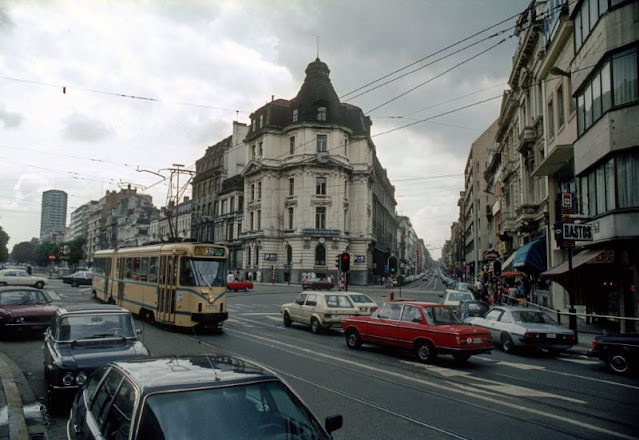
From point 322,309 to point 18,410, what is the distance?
469 inches

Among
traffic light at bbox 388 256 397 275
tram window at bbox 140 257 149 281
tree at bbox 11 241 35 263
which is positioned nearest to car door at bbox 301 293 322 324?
tram window at bbox 140 257 149 281

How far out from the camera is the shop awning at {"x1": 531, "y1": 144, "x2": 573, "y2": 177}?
72.8 feet

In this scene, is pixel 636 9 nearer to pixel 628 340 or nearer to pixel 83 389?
pixel 628 340

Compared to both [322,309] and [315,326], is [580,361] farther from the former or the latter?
[315,326]

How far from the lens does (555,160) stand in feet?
77.7

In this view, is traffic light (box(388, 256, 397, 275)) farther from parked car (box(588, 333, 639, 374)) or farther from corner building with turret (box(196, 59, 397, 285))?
corner building with turret (box(196, 59, 397, 285))

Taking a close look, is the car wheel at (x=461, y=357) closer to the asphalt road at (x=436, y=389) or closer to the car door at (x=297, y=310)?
the asphalt road at (x=436, y=389)

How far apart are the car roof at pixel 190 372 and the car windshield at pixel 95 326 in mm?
4905

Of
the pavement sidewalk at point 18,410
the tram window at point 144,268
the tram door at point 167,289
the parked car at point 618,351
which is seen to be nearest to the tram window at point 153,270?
the tram window at point 144,268

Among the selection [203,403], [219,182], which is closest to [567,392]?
[203,403]

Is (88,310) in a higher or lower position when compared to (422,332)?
higher

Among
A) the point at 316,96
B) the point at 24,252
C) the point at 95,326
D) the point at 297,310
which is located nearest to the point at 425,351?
the point at 95,326

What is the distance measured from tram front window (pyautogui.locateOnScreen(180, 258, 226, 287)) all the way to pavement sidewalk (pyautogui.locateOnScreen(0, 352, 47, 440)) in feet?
21.3

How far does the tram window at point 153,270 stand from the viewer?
716 inches
